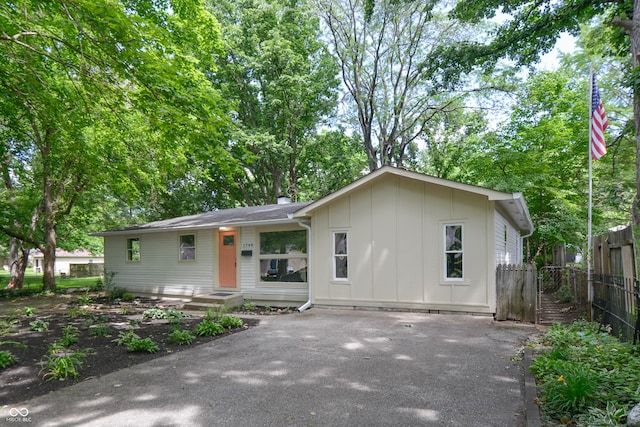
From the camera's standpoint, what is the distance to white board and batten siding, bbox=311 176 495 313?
28.5ft

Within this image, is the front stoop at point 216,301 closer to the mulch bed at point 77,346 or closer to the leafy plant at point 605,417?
the mulch bed at point 77,346

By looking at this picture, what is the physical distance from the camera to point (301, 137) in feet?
78.4

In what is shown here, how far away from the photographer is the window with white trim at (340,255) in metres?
10.2

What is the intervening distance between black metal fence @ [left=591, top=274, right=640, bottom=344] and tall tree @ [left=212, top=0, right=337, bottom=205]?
16.3m

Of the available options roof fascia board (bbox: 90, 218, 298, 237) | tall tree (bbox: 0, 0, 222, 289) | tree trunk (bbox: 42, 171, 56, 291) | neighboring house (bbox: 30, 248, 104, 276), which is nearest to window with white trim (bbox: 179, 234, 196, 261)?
roof fascia board (bbox: 90, 218, 298, 237)

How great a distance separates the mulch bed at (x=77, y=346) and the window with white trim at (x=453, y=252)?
15.6ft

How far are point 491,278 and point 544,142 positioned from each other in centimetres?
1057

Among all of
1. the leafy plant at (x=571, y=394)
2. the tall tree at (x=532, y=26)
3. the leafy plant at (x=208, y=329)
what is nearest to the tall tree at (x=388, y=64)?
the tall tree at (x=532, y=26)

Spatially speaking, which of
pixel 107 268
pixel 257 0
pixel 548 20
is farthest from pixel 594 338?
pixel 257 0

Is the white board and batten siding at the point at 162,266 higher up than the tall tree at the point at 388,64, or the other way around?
the tall tree at the point at 388,64

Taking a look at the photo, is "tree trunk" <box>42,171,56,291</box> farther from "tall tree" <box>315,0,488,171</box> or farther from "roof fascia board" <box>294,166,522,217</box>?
"tall tree" <box>315,0,488,171</box>

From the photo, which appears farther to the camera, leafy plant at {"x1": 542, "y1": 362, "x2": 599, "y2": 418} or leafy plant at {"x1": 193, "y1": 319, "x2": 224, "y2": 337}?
leafy plant at {"x1": 193, "y1": 319, "x2": 224, "y2": 337}

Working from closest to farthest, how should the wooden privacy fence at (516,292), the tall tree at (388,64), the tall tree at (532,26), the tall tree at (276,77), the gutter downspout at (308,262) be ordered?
the wooden privacy fence at (516,292), the tall tree at (532,26), the gutter downspout at (308,262), the tall tree at (276,77), the tall tree at (388,64)

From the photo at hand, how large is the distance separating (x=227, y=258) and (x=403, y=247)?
627 centimetres
